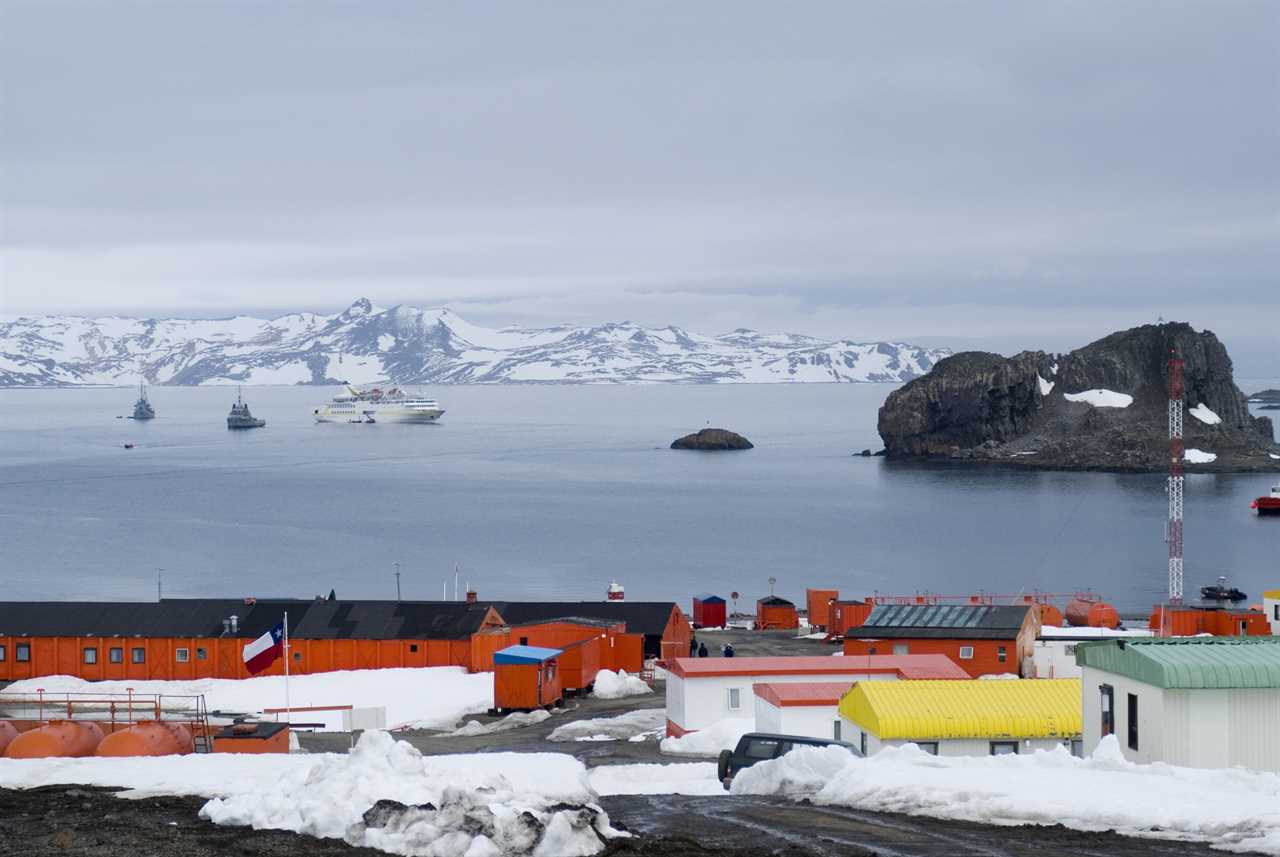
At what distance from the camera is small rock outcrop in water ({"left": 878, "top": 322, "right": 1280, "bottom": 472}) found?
147 metres

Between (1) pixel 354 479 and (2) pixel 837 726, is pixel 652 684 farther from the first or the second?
(1) pixel 354 479

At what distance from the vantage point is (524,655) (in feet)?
103

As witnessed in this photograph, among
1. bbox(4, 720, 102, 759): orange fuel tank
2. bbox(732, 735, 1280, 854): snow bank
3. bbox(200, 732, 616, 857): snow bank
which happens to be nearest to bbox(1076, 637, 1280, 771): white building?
bbox(732, 735, 1280, 854): snow bank

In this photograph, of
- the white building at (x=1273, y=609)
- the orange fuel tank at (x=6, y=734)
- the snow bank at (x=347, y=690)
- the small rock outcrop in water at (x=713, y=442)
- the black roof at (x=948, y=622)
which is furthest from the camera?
the small rock outcrop in water at (x=713, y=442)

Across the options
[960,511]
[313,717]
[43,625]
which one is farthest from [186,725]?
[960,511]

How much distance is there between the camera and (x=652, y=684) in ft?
111

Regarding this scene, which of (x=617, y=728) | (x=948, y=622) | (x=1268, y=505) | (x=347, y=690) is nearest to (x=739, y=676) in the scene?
(x=617, y=728)

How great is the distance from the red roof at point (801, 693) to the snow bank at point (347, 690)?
866cm

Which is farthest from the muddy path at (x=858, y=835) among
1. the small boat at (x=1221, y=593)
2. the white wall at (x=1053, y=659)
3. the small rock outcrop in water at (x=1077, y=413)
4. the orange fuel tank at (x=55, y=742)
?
the small rock outcrop in water at (x=1077, y=413)

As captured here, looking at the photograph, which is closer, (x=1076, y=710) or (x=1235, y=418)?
(x=1076, y=710)

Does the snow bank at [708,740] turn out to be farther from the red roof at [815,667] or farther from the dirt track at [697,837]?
the dirt track at [697,837]

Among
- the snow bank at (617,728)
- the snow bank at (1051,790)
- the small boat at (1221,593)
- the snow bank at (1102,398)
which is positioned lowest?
the small boat at (1221,593)

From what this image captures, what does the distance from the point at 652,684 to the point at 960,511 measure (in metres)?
75.3

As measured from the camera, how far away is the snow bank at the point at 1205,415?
154250 millimetres
